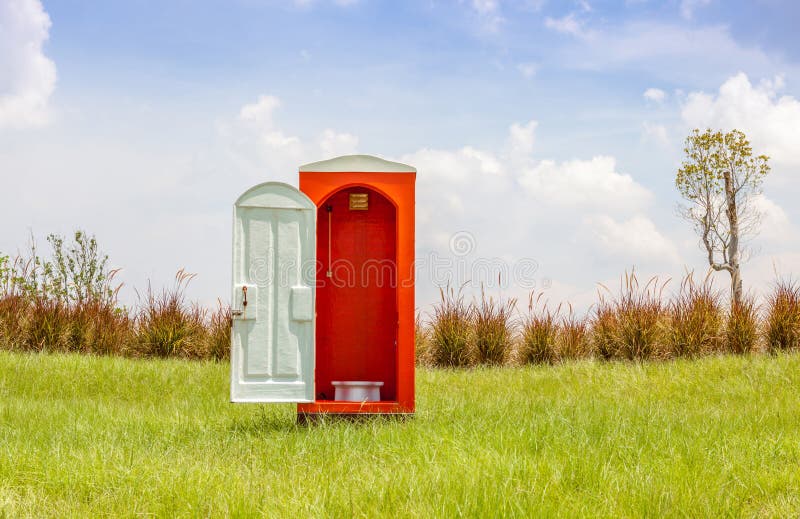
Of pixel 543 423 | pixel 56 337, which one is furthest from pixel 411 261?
pixel 56 337

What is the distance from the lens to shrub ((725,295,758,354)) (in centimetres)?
980

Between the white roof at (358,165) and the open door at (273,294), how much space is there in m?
0.33

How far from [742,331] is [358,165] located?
6741mm

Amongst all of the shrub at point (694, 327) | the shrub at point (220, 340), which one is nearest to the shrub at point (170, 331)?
the shrub at point (220, 340)

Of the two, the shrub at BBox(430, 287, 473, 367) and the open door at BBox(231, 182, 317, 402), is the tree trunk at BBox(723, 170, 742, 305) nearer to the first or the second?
the shrub at BBox(430, 287, 473, 367)

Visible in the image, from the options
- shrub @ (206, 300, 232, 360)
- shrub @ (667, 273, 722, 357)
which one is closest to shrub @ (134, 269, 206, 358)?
shrub @ (206, 300, 232, 360)

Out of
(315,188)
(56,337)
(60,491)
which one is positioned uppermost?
(315,188)

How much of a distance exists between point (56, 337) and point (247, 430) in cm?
625

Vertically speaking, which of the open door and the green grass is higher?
the open door

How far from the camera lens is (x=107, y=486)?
12.6 ft

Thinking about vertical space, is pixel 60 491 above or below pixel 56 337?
below

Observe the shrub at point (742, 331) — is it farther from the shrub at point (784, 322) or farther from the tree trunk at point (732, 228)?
the tree trunk at point (732, 228)

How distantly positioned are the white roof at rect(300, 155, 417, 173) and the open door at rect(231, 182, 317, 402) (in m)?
0.33

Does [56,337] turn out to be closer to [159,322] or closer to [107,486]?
[159,322]
